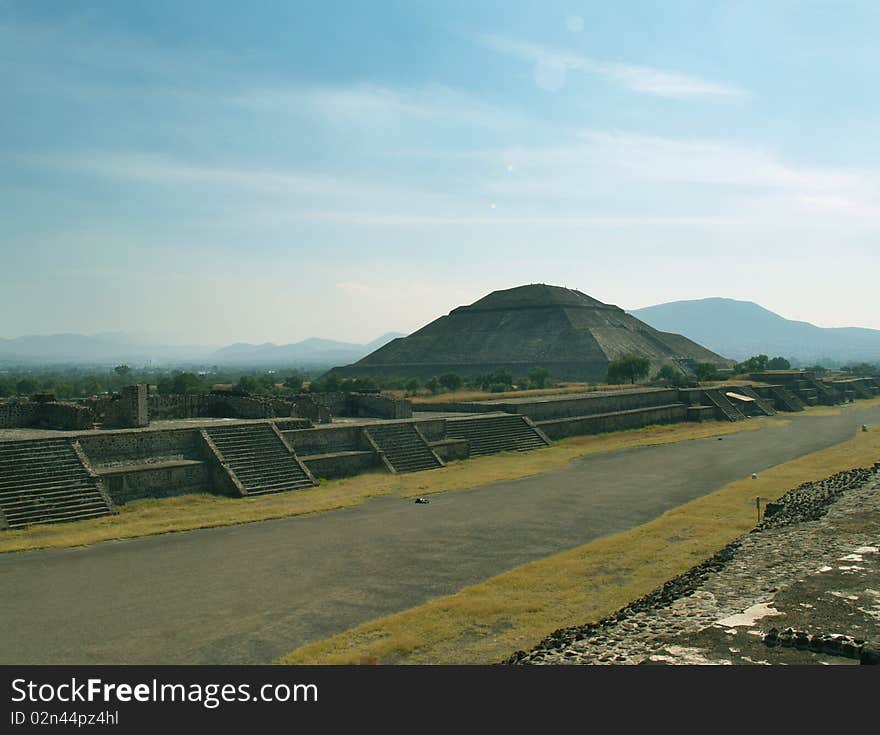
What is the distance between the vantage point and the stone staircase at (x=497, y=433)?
3219 cm

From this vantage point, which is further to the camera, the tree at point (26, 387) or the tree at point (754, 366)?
the tree at point (754, 366)

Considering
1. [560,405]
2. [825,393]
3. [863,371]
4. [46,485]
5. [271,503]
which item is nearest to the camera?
[46,485]

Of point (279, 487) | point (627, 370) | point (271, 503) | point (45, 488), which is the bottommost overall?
point (271, 503)

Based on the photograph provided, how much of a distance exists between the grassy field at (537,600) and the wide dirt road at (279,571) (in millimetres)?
619

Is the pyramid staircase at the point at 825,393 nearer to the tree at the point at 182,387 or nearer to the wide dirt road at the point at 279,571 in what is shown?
the wide dirt road at the point at 279,571

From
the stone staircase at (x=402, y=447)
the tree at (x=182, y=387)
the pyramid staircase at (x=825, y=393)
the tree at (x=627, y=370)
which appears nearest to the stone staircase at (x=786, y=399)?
the pyramid staircase at (x=825, y=393)

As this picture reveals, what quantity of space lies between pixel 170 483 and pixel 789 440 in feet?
105

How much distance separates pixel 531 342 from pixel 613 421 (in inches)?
2481

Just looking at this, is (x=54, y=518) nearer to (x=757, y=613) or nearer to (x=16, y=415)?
(x=16, y=415)

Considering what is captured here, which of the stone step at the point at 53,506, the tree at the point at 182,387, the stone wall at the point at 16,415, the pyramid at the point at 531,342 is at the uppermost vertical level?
the pyramid at the point at 531,342

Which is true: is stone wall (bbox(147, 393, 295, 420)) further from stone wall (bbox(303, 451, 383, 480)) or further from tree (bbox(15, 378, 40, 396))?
tree (bbox(15, 378, 40, 396))

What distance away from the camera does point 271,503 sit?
20.7 metres

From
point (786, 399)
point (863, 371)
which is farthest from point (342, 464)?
point (863, 371)
